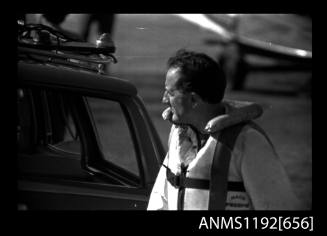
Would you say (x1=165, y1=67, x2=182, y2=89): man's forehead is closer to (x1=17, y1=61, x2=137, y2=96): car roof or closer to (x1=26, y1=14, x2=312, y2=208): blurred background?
(x1=17, y1=61, x2=137, y2=96): car roof

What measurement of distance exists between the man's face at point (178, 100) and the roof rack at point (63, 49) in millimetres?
656

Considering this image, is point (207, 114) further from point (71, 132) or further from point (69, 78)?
point (71, 132)

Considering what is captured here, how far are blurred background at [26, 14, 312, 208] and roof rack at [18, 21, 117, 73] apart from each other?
368cm

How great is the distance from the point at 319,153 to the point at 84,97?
1220 millimetres

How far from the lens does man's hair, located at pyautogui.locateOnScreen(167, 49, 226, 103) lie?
3160 millimetres

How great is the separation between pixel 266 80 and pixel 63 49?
751 centimetres

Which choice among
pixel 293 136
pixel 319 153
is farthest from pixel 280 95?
pixel 319 153

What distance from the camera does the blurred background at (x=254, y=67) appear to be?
842 centimetres

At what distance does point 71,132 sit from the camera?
3.93 metres

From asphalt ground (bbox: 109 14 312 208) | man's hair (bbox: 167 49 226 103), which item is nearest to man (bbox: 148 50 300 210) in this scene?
man's hair (bbox: 167 49 226 103)

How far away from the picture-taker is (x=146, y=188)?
3645 millimetres

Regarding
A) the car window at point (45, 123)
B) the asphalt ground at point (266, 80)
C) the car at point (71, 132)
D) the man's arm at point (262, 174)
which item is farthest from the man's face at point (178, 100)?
→ the asphalt ground at point (266, 80)
